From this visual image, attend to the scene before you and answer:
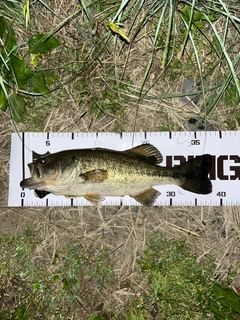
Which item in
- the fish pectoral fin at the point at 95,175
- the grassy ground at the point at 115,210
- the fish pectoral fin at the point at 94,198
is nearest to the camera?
the fish pectoral fin at the point at 95,175

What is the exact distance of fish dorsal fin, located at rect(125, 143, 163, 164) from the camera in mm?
3703

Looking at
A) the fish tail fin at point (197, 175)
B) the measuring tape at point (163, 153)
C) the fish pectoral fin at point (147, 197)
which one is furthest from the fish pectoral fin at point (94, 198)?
the fish tail fin at point (197, 175)

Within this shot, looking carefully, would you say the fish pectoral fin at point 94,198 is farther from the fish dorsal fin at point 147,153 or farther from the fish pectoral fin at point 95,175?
the fish dorsal fin at point 147,153

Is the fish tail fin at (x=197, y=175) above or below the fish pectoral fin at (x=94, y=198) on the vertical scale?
above

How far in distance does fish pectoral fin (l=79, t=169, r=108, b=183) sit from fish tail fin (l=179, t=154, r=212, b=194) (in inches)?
28.4

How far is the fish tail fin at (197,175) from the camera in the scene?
11.8 ft

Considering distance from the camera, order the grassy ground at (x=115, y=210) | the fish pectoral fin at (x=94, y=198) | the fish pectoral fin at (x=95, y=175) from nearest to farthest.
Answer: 1. the fish pectoral fin at (x=95, y=175)
2. the fish pectoral fin at (x=94, y=198)
3. the grassy ground at (x=115, y=210)

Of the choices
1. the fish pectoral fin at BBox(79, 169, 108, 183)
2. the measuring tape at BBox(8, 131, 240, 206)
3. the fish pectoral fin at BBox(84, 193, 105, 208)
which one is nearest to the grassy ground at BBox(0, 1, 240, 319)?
the measuring tape at BBox(8, 131, 240, 206)

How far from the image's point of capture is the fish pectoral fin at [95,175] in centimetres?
351

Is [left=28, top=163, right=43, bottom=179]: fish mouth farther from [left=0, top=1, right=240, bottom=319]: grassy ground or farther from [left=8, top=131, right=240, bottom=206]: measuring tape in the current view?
[left=0, top=1, right=240, bottom=319]: grassy ground

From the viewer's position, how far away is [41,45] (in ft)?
12.5

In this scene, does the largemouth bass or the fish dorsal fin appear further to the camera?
the fish dorsal fin

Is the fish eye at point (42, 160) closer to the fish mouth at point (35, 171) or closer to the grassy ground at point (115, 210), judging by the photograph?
the fish mouth at point (35, 171)

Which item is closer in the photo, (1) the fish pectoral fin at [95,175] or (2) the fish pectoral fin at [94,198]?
(1) the fish pectoral fin at [95,175]
